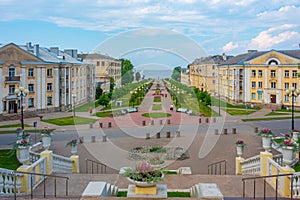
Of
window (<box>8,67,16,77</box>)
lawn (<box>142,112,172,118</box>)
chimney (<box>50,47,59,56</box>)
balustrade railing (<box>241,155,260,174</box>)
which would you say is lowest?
balustrade railing (<box>241,155,260,174</box>)

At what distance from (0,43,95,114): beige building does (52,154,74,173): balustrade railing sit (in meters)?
27.2

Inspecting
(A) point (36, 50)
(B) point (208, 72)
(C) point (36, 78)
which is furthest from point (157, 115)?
(B) point (208, 72)

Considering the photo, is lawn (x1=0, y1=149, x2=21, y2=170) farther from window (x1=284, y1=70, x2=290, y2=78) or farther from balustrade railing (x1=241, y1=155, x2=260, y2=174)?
window (x1=284, y1=70, x2=290, y2=78)

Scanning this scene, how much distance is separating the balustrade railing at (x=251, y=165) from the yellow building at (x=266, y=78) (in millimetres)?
37858

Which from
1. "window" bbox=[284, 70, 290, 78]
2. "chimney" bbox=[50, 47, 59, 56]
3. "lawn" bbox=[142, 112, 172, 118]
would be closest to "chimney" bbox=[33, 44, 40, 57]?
"chimney" bbox=[50, 47, 59, 56]

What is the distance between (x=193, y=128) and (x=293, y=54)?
30.5 metres

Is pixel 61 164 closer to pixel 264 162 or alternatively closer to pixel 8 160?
pixel 8 160

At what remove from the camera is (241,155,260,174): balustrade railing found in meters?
16.2

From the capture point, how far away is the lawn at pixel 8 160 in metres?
19.1

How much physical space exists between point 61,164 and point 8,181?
5.14 metres

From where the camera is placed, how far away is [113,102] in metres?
57.8

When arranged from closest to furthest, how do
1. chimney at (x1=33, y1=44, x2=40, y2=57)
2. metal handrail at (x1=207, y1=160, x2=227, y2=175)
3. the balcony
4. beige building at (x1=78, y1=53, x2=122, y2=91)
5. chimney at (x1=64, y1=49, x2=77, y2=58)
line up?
metal handrail at (x1=207, y1=160, x2=227, y2=175)
the balcony
chimney at (x1=33, y1=44, x2=40, y2=57)
chimney at (x1=64, y1=49, x2=77, y2=58)
beige building at (x1=78, y1=53, x2=122, y2=91)

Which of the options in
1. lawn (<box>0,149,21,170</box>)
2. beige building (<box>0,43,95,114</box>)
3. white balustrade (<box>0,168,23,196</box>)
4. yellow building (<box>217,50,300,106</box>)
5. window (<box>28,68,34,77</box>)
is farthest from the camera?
yellow building (<box>217,50,300,106</box>)

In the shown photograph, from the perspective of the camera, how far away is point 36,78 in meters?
44.7
